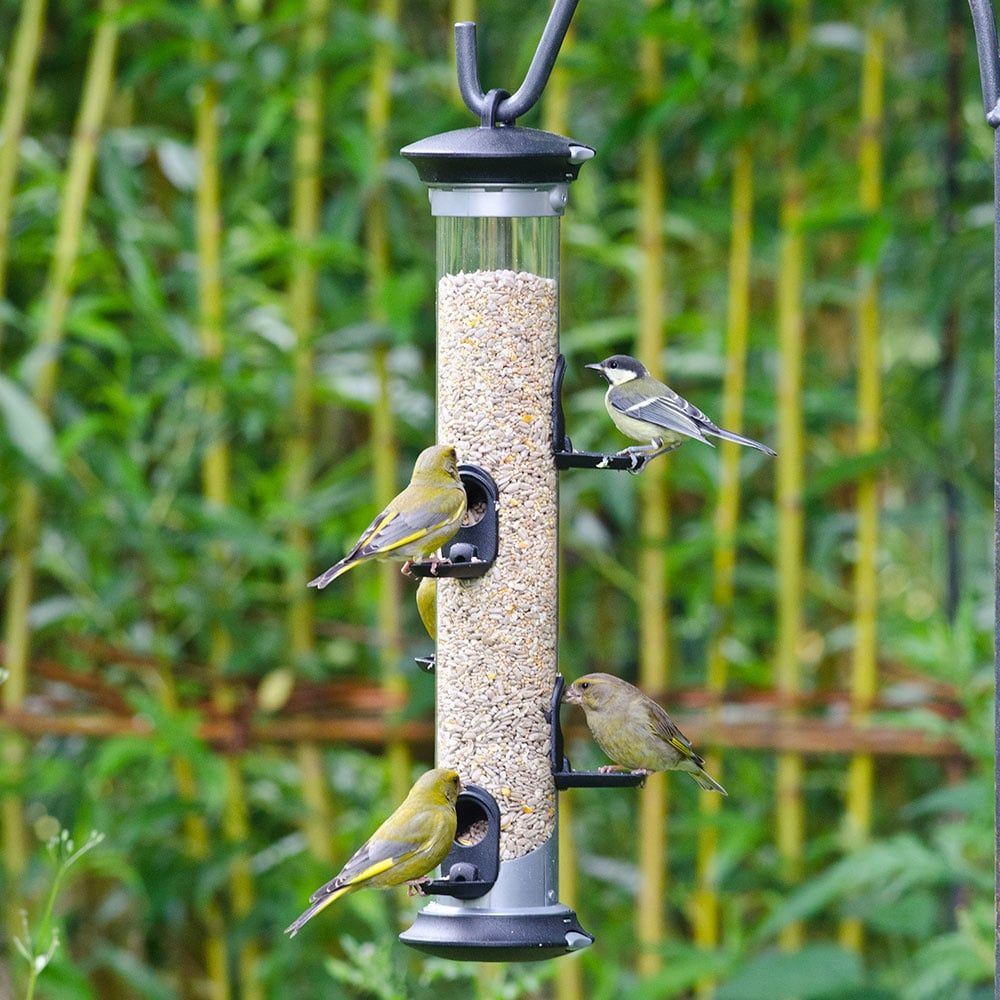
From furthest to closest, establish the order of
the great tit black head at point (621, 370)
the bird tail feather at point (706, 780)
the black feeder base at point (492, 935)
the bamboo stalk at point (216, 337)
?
the bamboo stalk at point (216, 337)
the great tit black head at point (621, 370)
the bird tail feather at point (706, 780)
the black feeder base at point (492, 935)

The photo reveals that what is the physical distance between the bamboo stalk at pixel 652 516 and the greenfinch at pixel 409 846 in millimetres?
1962

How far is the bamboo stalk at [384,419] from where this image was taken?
17.3ft

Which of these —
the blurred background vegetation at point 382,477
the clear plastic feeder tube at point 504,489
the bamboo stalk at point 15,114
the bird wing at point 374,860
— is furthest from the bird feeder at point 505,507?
the bamboo stalk at point 15,114

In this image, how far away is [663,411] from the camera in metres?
3.86

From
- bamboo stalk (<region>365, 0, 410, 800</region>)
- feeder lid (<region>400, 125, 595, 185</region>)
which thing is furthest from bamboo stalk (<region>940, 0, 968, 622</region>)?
feeder lid (<region>400, 125, 595, 185</region>)

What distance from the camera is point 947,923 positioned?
5246 mm

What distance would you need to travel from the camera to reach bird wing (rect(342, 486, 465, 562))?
11.2 feet

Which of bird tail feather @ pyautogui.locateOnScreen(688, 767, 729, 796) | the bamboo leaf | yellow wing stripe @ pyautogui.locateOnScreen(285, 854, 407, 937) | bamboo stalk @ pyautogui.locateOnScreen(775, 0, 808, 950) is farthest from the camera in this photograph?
bamboo stalk @ pyautogui.locateOnScreen(775, 0, 808, 950)

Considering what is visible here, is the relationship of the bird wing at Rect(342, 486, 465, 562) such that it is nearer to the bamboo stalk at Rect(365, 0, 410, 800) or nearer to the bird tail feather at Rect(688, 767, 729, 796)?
the bird tail feather at Rect(688, 767, 729, 796)

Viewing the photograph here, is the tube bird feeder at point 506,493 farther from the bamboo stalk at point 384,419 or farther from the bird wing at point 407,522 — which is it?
the bamboo stalk at point 384,419

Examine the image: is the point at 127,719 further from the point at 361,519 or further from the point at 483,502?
the point at 483,502

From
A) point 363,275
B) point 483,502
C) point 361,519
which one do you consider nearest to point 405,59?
point 363,275

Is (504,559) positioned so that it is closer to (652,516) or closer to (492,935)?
(492,935)

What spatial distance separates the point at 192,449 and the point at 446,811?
7.04 feet
